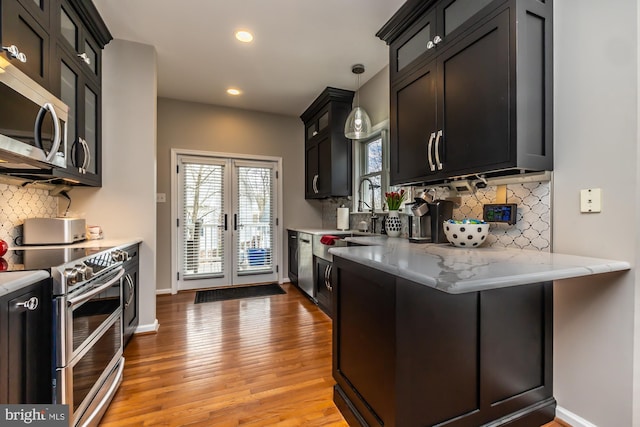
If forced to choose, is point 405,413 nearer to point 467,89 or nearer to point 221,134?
point 467,89

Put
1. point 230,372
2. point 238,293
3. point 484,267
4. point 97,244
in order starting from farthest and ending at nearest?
Answer: point 238,293 < point 97,244 < point 230,372 < point 484,267

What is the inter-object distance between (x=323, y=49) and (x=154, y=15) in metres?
1.48

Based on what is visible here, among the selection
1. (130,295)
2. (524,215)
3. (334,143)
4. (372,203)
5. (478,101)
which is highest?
(334,143)

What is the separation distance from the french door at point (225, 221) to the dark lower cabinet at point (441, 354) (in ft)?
10.0

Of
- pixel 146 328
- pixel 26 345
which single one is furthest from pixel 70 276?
pixel 146 328

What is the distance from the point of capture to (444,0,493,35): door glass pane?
5.24 feet

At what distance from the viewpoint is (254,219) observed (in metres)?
4.51

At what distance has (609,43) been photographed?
4.33 feet

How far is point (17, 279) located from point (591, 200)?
2455mm

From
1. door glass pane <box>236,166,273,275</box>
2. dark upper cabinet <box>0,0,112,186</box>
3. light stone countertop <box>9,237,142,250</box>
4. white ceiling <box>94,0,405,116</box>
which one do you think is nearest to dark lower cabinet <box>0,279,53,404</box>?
light stone countertop <box>9,237,142,250</box>

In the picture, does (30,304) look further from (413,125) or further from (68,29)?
(413,125)

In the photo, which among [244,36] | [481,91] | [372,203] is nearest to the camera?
[481,91]

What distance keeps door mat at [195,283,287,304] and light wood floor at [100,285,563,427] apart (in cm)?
52

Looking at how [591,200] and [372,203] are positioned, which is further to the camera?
[372,203]
